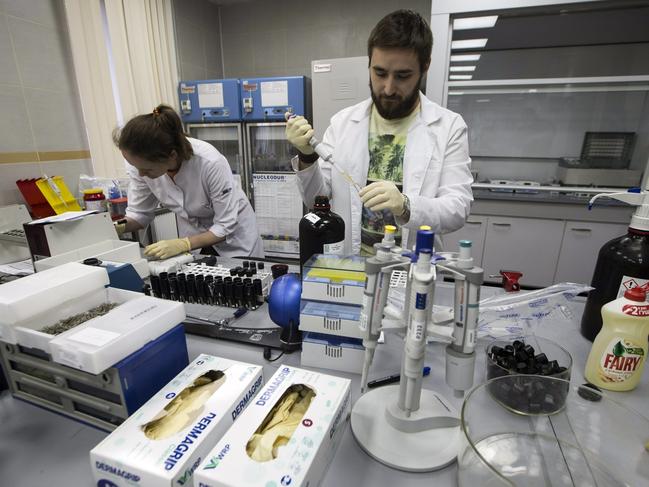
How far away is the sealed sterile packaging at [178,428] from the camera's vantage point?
18.8 inches

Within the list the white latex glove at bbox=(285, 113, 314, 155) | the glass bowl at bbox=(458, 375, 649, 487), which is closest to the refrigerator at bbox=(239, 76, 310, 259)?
the white latex glove at bbox=(285, 113, 314, 155)

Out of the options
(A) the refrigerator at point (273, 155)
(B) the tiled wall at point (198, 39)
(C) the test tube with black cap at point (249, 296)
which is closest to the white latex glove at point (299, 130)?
(C) the test tube with black cap at point (249, 296)

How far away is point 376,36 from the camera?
1.20 metres

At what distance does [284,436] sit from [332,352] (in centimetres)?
28

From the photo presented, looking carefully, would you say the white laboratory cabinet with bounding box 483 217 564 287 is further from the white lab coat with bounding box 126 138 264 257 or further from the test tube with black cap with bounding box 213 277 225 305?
the test tube with black cap with bounding box 213 277 225 305

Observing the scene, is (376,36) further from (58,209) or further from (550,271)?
(550,271)

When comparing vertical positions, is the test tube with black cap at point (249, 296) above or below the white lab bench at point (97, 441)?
above

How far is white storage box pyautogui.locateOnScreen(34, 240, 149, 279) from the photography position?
1105mm

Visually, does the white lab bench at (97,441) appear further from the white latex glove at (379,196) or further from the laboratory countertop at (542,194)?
the laboratory countertop at (542,194)

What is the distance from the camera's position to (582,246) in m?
2.48

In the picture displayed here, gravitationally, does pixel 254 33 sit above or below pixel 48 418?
above

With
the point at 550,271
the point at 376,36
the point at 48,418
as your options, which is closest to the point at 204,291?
the point at 48,418

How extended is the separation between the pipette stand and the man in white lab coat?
0.58 metres

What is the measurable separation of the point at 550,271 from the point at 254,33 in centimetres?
347
